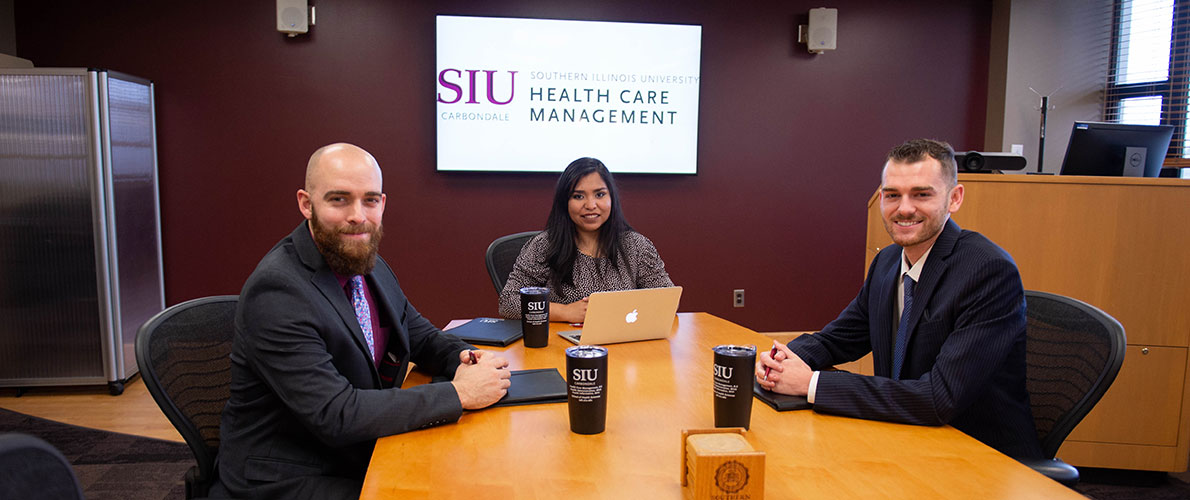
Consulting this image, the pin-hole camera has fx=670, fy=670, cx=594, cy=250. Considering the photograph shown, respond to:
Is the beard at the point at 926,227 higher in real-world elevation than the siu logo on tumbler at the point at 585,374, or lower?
higher

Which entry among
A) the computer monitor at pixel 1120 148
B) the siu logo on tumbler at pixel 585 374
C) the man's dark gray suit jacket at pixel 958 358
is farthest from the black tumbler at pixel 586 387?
the computer monitor at pixel 1120 148

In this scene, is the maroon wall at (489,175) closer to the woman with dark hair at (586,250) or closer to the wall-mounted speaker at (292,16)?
A: the wall-mounted speaker at (292,16)

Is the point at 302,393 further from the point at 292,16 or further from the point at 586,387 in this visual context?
the point at 292,16

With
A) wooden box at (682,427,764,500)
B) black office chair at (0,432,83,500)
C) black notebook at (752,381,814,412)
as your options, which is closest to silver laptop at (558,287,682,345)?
black notebook at (752,381,814,412)

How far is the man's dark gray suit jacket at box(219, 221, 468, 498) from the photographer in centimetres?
126

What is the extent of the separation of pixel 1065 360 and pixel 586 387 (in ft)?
3.85

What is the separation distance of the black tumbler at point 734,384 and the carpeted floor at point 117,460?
2256mm

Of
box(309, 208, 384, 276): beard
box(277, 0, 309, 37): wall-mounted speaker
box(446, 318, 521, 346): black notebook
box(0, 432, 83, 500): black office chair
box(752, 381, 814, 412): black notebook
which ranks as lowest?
box(446, 318, 521, 346): black notebook

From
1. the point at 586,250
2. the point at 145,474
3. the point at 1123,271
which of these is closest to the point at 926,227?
the point at 586,250

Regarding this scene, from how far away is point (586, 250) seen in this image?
2707mm

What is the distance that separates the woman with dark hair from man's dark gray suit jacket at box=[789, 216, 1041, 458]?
1.09 meters

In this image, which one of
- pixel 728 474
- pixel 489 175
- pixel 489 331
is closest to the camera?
pixel 728 474

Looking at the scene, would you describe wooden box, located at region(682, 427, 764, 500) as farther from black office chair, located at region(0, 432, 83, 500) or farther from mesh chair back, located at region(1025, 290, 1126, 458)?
mesh chair back, located at region(1025, 290, 1126, 458)

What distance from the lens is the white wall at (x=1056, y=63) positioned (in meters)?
4.57
